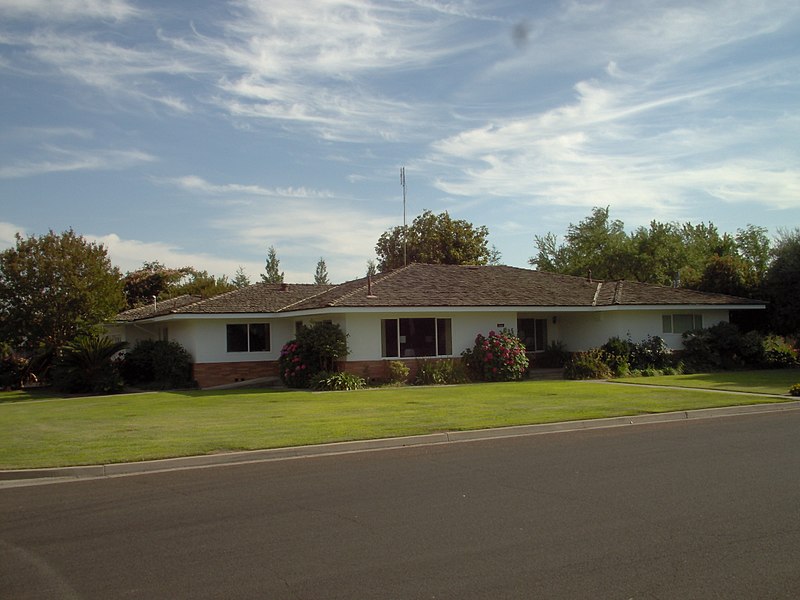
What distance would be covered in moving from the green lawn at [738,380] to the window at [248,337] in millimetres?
14342

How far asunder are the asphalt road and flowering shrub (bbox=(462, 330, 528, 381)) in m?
15.6

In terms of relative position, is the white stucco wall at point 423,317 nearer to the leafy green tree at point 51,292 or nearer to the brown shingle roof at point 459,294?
the brown shingle roof at point 459,294

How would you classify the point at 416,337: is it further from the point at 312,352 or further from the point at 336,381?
the point at 336,381

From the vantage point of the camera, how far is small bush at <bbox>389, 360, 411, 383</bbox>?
85.9 ft

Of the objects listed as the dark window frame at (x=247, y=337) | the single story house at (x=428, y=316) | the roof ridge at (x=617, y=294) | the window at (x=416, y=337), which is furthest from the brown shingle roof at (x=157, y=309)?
the roof ridge at (x=617, y=294)

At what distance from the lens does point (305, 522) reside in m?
7.51

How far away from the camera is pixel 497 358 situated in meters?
27.0

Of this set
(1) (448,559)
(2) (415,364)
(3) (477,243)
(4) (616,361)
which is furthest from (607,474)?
(3) (477,243)

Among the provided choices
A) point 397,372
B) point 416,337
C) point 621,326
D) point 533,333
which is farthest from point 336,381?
point 621,326

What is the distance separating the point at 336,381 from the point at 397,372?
2.41 metres

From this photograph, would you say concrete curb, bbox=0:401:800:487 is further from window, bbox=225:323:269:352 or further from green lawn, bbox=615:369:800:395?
window, bbox=225:323:269:352

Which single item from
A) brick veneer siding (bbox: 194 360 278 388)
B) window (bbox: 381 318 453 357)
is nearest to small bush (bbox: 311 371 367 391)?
window (bbox: 381 318 453 357)

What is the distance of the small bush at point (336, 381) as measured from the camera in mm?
24844

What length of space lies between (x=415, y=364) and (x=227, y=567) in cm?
2118
